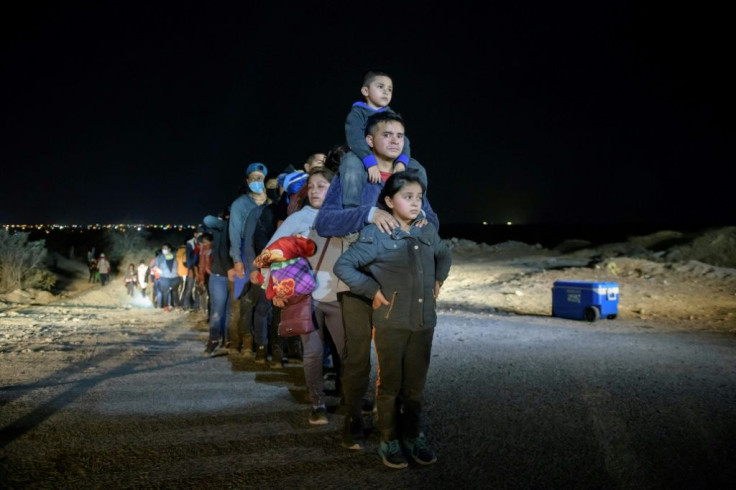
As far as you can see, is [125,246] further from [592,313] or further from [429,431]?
[429,431]

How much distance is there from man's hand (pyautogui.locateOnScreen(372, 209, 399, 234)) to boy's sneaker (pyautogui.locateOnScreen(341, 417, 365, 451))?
1.33m

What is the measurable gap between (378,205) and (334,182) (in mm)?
404

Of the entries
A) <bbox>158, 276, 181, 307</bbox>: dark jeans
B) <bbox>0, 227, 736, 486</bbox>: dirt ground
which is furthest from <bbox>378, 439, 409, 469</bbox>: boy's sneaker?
<bbox>158, 276, 181, 307</bbox>: dark jeans

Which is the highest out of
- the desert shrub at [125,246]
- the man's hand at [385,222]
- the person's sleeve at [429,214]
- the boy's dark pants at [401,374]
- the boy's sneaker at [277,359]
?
the desert shrub at [125,246]

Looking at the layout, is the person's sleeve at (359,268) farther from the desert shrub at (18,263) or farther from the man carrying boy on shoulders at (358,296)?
the desert shrub at (18,263)

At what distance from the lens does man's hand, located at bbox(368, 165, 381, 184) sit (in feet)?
12.8

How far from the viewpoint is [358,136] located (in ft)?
13.6

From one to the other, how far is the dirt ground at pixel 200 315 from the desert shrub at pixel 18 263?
84 cm

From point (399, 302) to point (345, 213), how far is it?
0.75 m

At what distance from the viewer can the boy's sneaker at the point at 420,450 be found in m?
3.45

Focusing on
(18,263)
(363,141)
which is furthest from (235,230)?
(18,263)

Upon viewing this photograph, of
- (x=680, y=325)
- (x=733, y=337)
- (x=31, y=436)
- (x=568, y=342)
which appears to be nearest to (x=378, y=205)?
(x=31, y=436)

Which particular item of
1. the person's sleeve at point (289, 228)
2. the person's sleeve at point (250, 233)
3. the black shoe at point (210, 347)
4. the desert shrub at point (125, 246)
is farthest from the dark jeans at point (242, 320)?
the desert shrub at point (125, 246)

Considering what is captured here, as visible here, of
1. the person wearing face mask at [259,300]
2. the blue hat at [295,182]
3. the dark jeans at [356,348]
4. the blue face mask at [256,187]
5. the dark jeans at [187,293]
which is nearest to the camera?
the dark jeans at [356,348]
